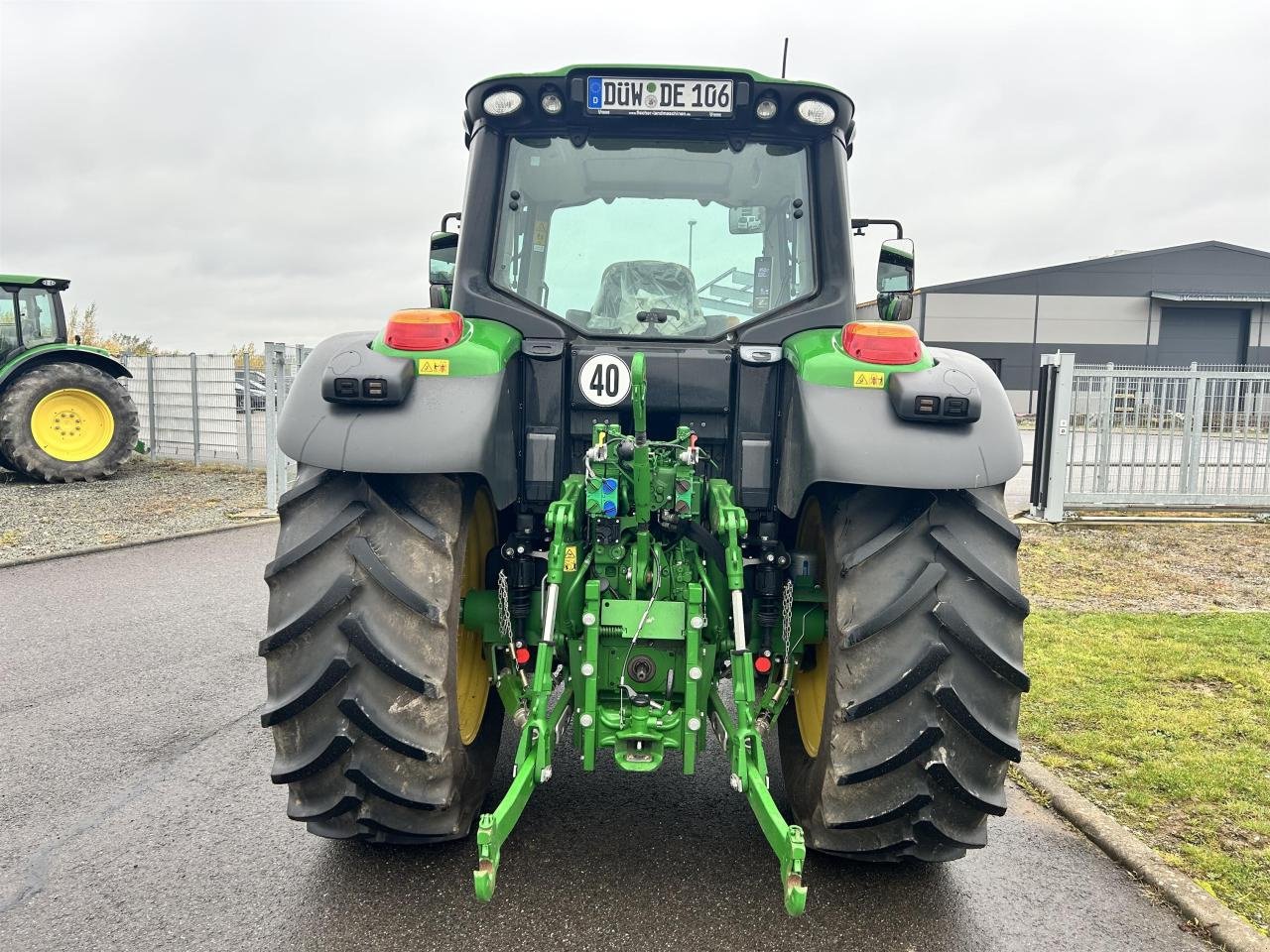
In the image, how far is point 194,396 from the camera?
51.1 ft

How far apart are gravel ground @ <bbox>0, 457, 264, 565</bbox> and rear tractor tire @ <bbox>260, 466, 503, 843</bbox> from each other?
22.9 feet

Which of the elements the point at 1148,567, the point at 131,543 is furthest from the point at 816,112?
the point at 131,543

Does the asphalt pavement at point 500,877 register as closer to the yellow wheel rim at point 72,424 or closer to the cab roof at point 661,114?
the cab roof at point 661,114

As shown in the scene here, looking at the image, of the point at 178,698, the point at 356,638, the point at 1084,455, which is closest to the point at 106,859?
the point at 356,638

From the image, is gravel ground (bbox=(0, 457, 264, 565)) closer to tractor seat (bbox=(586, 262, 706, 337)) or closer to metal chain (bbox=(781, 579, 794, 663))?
tractor seat (bbox=(586, 262, 706, 337))

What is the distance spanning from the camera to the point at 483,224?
10.1ft

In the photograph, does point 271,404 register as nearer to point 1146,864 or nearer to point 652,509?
point 652,509

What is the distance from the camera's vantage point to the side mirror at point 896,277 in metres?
3.56

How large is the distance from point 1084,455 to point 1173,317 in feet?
105

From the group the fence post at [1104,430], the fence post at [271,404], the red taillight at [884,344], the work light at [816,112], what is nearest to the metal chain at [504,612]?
the red taillight at [884,344]

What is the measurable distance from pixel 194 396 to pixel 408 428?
1488 centimetres

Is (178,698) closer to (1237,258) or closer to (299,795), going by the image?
(299,795)

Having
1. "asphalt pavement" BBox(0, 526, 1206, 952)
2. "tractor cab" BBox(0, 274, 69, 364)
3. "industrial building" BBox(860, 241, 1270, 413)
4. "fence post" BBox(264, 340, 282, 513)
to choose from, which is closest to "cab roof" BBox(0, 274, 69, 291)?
"tractor cab" BBox(0, 274, 69, 364)

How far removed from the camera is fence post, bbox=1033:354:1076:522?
34.6 ft
